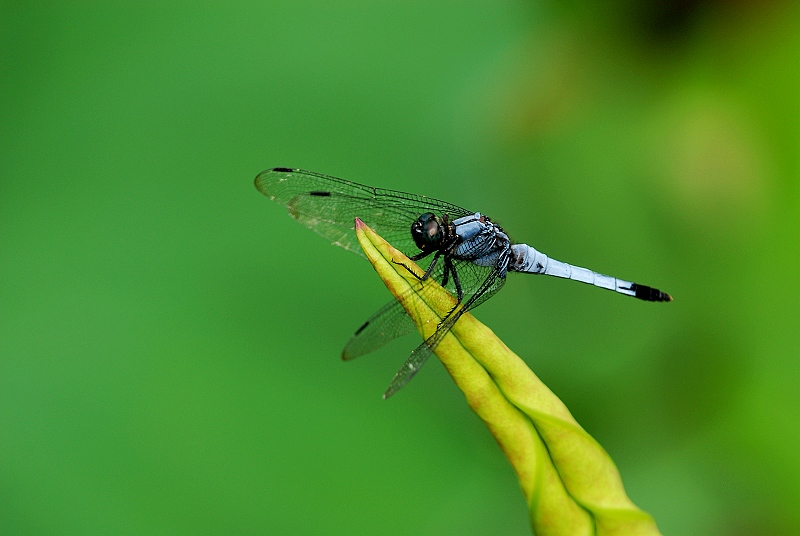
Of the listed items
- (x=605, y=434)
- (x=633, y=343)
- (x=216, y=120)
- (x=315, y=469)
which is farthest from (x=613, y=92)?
(x=315, y=469)

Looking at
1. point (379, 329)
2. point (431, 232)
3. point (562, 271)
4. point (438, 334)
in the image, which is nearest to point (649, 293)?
point (562, 271)

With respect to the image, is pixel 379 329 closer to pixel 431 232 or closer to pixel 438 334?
pixel 431 232

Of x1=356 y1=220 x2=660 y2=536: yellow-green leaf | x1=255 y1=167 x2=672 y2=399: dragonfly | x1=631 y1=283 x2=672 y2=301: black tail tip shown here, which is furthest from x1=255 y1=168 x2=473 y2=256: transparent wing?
x1=356 y1=220 x2=660 y2=536: yellow-green leaf

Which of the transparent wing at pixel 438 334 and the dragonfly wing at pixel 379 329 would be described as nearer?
the transparent wing at pixel 438 334

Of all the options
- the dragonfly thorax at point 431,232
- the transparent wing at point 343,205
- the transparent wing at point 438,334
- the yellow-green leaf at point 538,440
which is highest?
the transparent wing at point 343,205

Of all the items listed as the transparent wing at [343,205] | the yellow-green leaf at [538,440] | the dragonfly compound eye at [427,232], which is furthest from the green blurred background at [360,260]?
the yellow-green leaf at [538,440]

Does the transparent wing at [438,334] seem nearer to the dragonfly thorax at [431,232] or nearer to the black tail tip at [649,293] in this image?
the dragonfly thorax at [431,232]

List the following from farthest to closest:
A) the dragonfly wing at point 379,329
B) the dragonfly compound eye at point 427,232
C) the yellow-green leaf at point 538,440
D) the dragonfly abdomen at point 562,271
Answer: the dragonfly abdomen at point 562,271 < the dragonfly compound eye at point 427,232 < the dragonfly wing at point 379,329 < the yellow-green leaf at point 538,440
